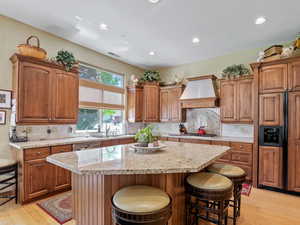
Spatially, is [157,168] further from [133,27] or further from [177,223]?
[133,27]

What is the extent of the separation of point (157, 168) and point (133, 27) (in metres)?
2.76

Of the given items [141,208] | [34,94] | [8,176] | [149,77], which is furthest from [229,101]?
[8,176]

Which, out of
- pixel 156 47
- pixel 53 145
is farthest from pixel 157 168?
pixel 156 47

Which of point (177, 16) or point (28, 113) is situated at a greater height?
point (177, 16)

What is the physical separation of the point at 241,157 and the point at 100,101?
3.69m

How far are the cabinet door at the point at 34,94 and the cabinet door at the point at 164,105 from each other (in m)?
3.15

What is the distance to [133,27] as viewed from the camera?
321cm

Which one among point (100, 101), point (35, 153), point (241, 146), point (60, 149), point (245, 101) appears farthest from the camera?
point (100, 101)

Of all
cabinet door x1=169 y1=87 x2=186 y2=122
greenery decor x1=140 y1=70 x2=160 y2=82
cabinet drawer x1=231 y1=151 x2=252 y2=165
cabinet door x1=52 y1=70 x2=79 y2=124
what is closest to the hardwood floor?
cabinet drawer x1=231 y1=151 x2=252 y2=165

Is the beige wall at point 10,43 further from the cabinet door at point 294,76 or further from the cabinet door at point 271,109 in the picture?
the cabinet door at point 294,76

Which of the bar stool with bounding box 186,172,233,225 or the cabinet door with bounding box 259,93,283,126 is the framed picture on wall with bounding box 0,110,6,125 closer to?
the bar stool with bounding box 186,172,233,225

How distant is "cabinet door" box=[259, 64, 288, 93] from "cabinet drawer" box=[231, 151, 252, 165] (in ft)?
4.56

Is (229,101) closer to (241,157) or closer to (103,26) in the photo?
(241,157)

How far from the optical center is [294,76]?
311 cm
